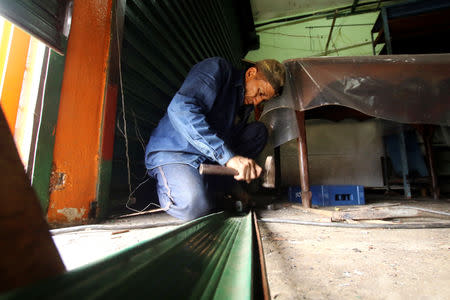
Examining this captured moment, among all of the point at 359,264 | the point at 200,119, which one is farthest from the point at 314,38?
the point at 359,264

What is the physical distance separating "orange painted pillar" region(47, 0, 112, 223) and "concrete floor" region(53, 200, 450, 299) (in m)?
0.17

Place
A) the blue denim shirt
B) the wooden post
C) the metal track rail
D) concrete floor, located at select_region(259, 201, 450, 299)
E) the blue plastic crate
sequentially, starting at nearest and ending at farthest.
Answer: the metal track rail < concrete floor, located at select_region(259, 201, 450, 299) < the blue denim shirt < the wooden post < the blue plastic crate

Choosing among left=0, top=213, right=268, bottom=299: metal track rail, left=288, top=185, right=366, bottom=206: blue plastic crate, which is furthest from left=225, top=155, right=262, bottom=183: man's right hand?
left=288, top=185, right=366, bottom=206: blue plastic crate

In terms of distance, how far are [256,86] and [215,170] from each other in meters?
0.77

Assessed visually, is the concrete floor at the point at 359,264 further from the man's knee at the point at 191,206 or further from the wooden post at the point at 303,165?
the wooden post at the point at 303,165

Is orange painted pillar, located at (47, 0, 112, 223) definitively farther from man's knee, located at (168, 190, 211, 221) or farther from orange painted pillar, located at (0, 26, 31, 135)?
man's knee, located at (168, 190, 211, 221)

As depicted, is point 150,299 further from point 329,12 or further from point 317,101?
point 329,12

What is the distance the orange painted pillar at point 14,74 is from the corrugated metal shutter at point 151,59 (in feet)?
1.34

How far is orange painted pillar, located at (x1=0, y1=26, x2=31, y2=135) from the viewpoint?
805mm

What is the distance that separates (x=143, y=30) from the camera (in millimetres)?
1249

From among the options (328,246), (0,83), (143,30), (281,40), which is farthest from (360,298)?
(281,40)

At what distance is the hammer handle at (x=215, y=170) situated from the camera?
0.96m

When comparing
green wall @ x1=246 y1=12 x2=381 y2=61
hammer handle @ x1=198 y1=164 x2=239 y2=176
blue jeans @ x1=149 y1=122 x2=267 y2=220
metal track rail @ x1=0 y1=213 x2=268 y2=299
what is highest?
green wall @ x1=246 y1=12 x2=381 y2=61

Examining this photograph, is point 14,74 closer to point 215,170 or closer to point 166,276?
point 215,170
